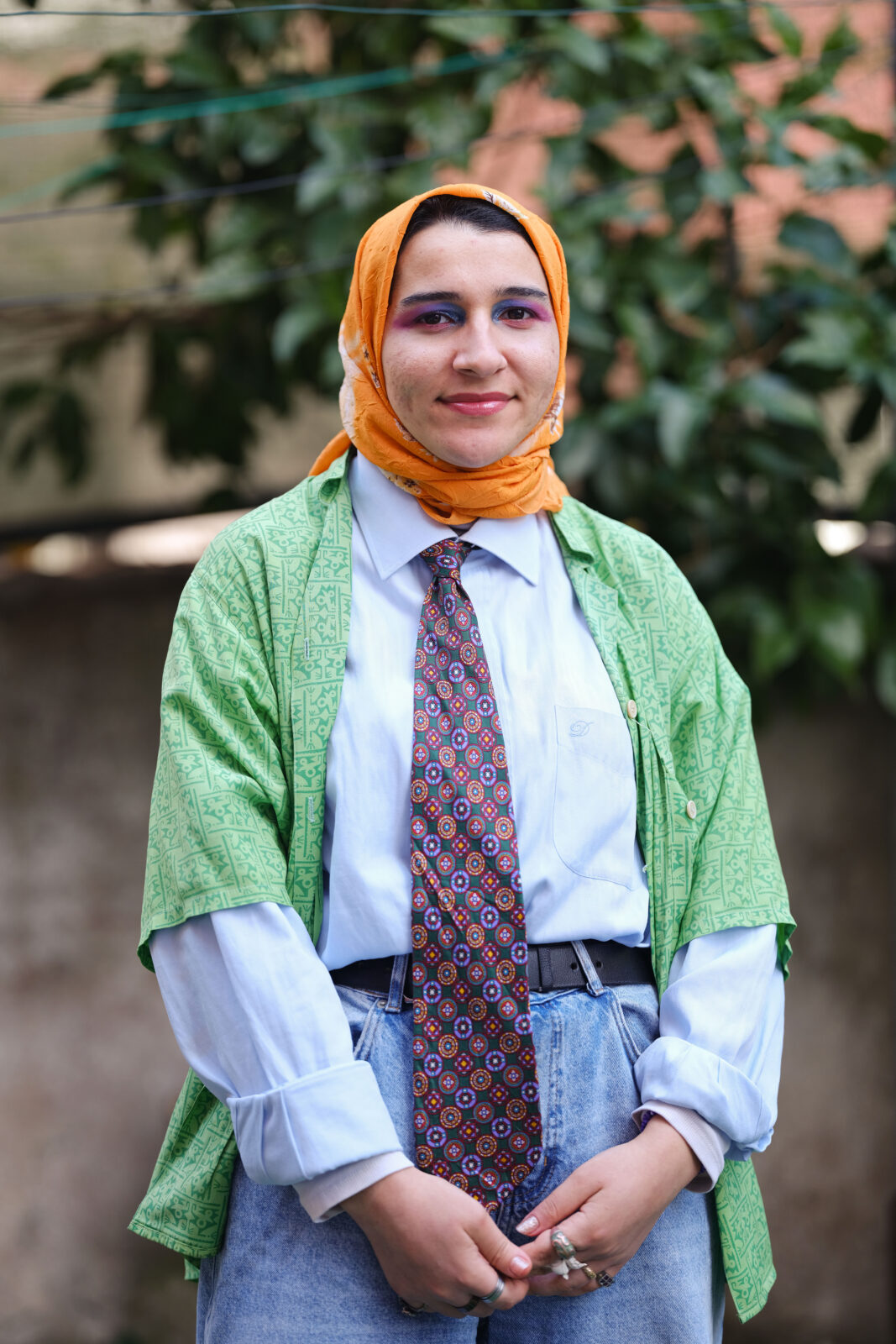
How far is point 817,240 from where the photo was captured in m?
2.70

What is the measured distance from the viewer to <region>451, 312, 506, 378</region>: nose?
4.70 ft

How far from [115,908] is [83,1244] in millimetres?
761

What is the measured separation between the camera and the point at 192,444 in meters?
3.04

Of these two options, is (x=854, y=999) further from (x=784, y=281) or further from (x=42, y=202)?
(x=42, y=202)

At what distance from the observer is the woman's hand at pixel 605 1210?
51.0 inches

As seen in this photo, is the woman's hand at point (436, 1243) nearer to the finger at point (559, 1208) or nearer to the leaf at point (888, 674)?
the finger at point (559, 1208)

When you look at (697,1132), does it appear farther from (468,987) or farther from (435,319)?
(435,319)

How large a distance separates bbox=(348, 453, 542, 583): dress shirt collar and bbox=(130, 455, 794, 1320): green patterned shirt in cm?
3

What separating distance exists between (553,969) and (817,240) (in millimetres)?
1856

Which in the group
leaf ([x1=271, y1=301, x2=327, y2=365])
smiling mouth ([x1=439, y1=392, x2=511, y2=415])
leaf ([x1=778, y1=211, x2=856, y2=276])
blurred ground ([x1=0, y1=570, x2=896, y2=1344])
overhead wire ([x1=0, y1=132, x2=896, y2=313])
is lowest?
blurred ground ([x1=0, y1=570, x2=896, y2=1344])

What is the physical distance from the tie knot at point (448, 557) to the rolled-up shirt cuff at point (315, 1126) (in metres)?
0.53

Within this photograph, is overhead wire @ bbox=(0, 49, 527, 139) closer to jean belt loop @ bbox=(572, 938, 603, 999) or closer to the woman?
the woman

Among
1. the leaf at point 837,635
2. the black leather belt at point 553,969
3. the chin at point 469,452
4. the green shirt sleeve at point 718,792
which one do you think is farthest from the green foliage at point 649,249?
the black leather belt at point 553,969

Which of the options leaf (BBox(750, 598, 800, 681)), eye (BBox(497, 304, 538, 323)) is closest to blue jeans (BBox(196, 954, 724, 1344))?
eye (BBox(497, 304, 538, 323))
